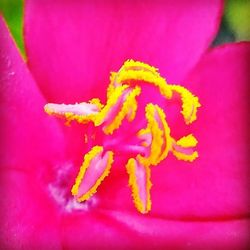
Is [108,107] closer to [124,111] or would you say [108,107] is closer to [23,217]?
[124,111]

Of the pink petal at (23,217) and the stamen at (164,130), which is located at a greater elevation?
the stamen at (164,130)

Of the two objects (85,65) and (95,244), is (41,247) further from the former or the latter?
(85,65)

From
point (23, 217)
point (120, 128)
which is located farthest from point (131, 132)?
point (23, 217)

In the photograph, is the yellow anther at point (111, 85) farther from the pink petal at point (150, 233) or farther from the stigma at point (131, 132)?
the pink petal at point (150, 233)

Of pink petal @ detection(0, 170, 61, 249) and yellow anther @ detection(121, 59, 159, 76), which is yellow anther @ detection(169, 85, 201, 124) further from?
pink petal @ detection(0, 170, 61, 249)

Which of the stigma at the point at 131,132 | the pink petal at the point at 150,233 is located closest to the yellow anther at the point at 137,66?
the stigma at the point at 131,132

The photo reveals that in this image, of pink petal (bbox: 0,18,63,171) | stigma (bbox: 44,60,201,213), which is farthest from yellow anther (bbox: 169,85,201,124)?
pink petal (bbox: 0,18,63,171)

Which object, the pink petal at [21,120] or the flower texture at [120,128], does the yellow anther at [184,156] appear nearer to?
the flower texture at [120,128]

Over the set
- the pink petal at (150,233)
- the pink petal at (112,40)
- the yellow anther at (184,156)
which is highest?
the pink petal at (112,40)
